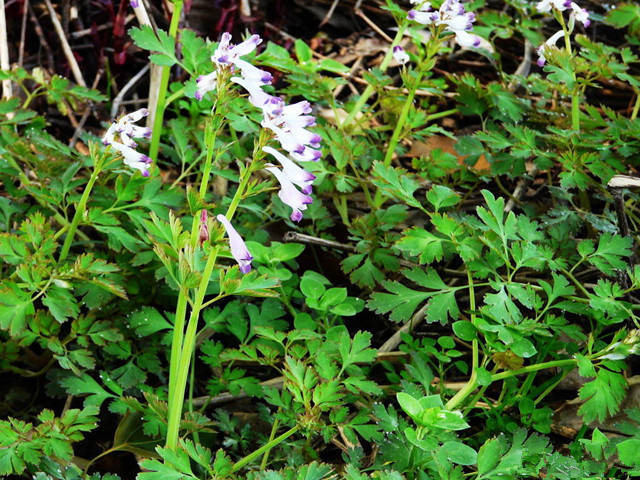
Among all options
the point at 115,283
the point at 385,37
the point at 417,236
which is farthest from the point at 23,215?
the point at 385,37

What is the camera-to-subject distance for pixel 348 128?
3.07 metres

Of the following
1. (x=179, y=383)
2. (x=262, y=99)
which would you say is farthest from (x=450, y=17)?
(x=179, y=383)

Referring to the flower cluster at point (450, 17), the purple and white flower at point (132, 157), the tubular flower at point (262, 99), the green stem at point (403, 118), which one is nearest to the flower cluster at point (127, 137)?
the purple and white flower at point (132, 157)

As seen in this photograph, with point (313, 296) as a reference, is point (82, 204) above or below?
above

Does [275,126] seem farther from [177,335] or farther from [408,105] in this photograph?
[408,105]

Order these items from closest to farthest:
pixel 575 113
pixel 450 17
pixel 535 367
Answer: pixel 535 367 → pixel 450 17 → pixel 575 113

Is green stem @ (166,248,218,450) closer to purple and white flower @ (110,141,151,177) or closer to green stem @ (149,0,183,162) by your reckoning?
purple and white flower @ (110,141,151,177)

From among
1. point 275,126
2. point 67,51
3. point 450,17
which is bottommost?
point 67,51

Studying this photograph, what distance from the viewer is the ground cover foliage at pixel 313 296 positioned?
1.87 m

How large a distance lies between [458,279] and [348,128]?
2.94 feet

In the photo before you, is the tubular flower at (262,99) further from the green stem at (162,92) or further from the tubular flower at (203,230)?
the green stem at (162,92)

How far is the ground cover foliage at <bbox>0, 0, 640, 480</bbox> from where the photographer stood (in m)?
1.87

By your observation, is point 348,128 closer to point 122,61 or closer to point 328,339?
point 328,339

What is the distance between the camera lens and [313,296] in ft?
7.73
